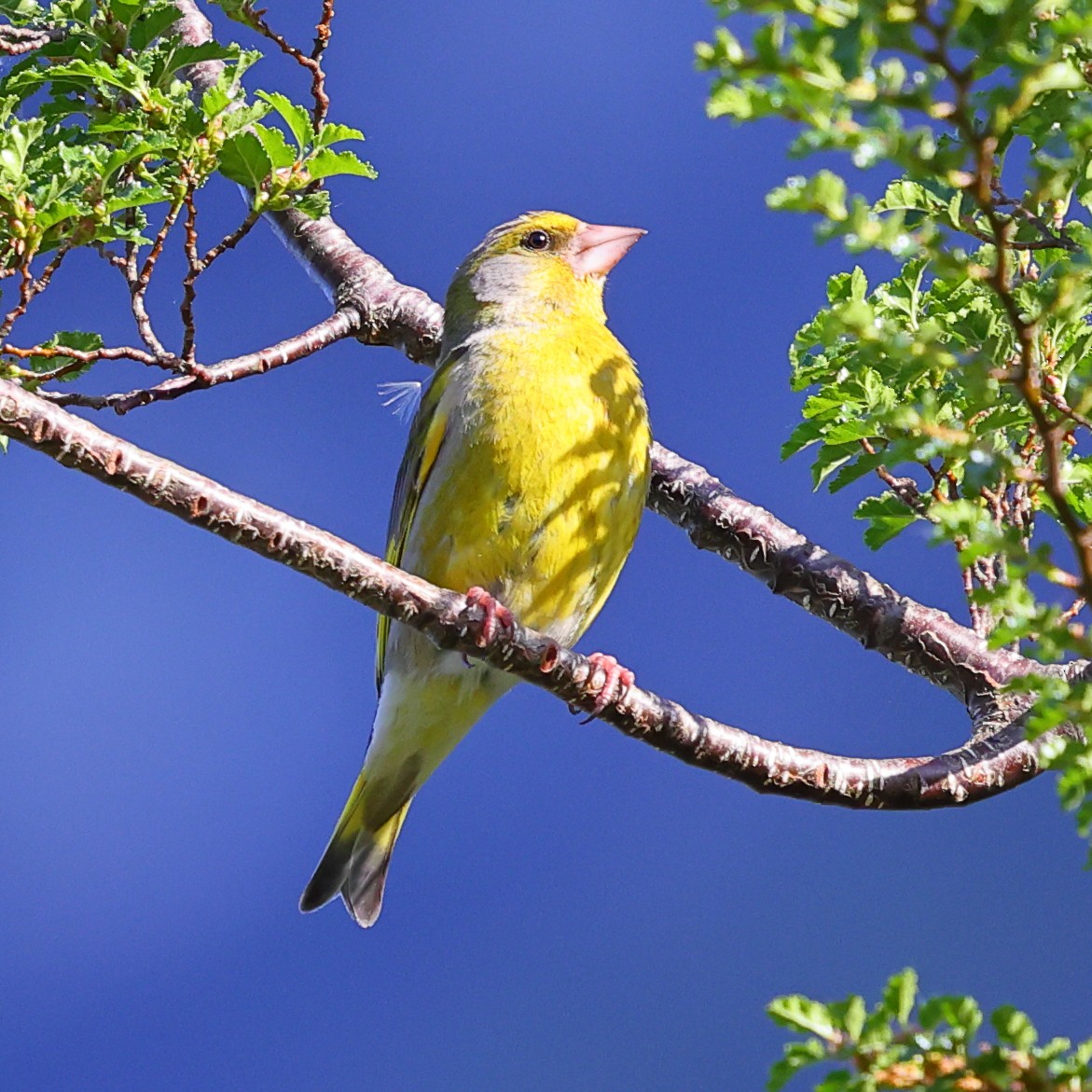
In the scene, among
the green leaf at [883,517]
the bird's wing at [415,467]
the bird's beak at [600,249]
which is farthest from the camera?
the bird's beak at [600,249]

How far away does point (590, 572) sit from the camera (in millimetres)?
3654

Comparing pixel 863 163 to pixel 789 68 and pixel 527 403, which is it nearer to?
pixel 789 68

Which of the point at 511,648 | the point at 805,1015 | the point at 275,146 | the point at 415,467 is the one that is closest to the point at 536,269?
the point at 415,467

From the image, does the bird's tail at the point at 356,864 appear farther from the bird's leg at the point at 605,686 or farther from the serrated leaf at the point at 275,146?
the serrated leaf at the point at 275,146

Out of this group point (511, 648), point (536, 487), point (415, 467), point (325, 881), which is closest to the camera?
point (511, 648)

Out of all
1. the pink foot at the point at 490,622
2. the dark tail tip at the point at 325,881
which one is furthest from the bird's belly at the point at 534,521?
the dark tail tip at the point at 325,881

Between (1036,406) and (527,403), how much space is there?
7.64 ft

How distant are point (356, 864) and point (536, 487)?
130 centimetres

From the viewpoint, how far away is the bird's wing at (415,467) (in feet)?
12.2

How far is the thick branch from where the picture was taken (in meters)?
2.42

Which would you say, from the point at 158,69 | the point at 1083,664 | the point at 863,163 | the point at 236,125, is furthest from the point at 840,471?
the point at 863,163

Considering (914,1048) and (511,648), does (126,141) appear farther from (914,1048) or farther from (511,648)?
(914,1048)

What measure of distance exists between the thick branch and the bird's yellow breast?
0.73 m

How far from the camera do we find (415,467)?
3861 millimetres
